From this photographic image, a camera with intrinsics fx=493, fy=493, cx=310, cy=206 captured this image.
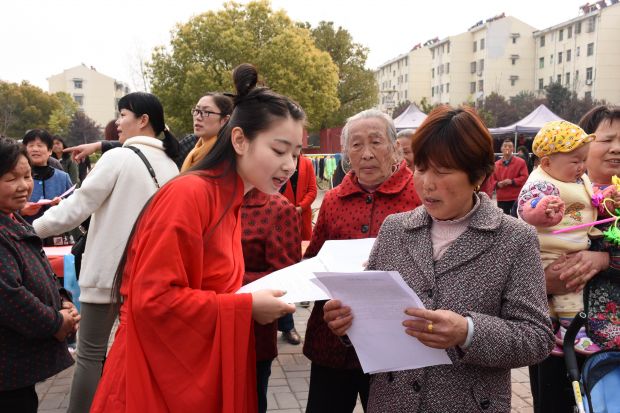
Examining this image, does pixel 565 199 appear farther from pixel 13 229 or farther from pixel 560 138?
pixel 13 229

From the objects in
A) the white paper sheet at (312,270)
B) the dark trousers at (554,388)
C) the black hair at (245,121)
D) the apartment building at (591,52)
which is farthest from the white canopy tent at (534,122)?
the apartment building at (591,52)

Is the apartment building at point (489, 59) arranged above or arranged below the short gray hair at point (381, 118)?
above

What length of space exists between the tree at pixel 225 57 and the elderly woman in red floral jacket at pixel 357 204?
23946 millimetres

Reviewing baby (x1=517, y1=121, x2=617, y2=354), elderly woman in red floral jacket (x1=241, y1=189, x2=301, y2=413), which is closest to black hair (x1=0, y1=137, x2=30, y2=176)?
elderly woman in red floral jacket (x1=241, y1=189, x2=301, y2=413)

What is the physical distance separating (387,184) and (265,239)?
0.71 meters

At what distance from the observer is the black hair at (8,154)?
7.74ft

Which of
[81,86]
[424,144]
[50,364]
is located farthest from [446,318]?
[81,86]

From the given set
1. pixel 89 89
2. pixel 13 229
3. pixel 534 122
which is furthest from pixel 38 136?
pixel 89 89

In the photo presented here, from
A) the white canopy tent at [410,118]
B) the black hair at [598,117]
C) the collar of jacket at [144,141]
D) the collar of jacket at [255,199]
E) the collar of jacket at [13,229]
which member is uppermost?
the white canopy tent at [410,118]

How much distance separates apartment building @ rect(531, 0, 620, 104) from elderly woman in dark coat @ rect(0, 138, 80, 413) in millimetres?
57734

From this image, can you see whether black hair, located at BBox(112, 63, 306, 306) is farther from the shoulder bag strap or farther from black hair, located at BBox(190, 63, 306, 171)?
the shoulder bag strap

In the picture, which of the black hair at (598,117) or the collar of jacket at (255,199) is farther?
the collar of jacket at (255,199)

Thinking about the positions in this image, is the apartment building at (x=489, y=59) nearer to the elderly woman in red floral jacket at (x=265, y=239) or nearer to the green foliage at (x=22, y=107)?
the green foliage at (x=22, y=107)

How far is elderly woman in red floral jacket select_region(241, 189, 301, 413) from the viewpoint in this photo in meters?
2.62
